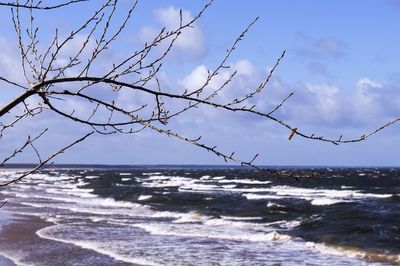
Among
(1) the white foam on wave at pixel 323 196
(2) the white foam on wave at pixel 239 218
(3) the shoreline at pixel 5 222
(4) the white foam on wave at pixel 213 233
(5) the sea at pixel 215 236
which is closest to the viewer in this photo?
(3) the shoreline at pixel 5 222

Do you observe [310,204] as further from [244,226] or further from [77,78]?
[77,78]

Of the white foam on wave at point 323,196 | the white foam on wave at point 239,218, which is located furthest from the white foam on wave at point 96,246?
the white foam on wave at point 323,196

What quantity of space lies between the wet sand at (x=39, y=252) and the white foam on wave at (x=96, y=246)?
232mm

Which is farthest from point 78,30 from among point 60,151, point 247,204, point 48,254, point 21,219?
point 247,204

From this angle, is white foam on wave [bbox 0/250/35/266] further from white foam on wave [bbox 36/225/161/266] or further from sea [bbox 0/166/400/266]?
white foam on wave [bbox 36/225/161/266]

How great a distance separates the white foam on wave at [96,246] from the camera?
15.0m

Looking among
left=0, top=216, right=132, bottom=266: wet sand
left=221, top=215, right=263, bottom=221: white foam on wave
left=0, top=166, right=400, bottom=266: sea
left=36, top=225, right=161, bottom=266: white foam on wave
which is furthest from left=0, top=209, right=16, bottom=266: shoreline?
left=221, top=215, right=263, bottom=221: white foam on wave

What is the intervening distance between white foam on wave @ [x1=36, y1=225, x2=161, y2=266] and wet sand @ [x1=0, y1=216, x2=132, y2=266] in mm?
232

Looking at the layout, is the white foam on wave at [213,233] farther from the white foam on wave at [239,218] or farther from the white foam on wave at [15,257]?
the white foam on wave at [15,257]

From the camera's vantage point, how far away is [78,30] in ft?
9.92

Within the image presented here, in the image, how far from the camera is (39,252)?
54.3 ft

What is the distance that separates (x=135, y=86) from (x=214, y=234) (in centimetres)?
1899

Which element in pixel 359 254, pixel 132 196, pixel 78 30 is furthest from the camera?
pixel 132 196

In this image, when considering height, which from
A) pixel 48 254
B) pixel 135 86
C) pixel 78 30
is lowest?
pixel 48 254
